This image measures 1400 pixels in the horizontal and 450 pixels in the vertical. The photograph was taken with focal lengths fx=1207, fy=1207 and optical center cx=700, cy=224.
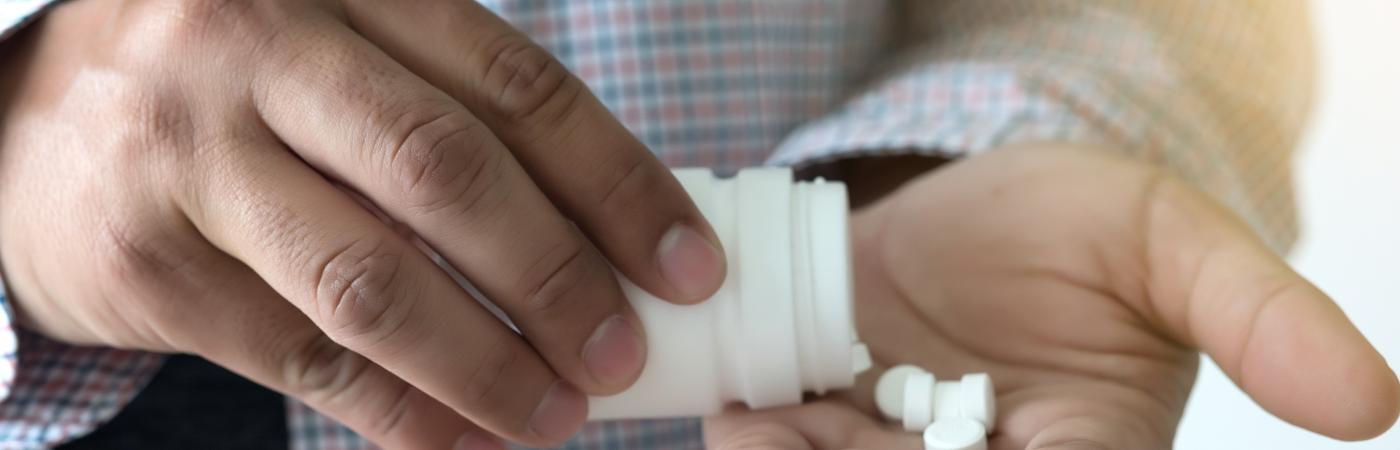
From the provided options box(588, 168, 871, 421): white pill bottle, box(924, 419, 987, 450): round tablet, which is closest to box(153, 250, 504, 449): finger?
box(588, 168, 871, 421): white pill bottle

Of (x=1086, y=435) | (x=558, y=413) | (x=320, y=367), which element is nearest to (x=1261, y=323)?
(x=1086, y=435)

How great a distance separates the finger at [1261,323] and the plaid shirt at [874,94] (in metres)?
0.20

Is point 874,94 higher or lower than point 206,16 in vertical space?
lower

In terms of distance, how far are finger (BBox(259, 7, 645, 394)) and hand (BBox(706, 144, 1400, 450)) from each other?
0.11 m

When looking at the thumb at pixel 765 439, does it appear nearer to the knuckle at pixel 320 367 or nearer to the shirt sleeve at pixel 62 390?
the knuckle at pixel 320 367

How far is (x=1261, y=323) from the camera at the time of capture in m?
0.49

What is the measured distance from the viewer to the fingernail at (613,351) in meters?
0.50

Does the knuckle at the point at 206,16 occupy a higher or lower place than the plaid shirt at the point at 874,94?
higher

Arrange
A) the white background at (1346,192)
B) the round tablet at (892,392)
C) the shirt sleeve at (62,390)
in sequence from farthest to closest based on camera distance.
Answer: the white background at (1346,192)
the shirt sleeve at (62,390)
the round tablet at (892,392)

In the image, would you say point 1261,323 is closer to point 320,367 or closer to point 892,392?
point 892,392

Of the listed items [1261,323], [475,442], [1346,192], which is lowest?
[1346,192]

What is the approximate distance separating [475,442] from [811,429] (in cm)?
16

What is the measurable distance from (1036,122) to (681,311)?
334 mm

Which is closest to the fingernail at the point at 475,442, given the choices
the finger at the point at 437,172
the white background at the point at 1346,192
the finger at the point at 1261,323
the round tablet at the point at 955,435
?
the finger at the point at 437,172
